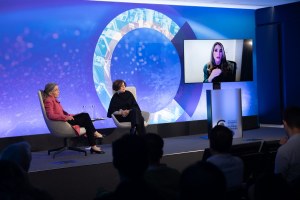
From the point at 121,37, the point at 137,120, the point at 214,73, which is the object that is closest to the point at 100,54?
the point at 121,37

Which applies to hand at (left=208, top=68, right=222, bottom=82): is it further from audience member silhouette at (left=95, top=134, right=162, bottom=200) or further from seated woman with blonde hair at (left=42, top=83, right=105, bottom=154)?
audience member silhouette at (left=95, top=134, right=162, bottom=200)

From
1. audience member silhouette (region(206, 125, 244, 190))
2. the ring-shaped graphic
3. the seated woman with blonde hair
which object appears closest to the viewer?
audience member silhouette (region(206, 125, 244, 190))

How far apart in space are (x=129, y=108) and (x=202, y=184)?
551 centimetres

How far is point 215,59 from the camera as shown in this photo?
8.49 m

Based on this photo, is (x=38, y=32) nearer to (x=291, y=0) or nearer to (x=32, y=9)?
(x=32, y=9)

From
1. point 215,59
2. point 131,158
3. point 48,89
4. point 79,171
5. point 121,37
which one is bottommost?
point 79,171

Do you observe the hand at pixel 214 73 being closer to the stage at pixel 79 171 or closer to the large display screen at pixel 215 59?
the large display screen at pixel 215 59

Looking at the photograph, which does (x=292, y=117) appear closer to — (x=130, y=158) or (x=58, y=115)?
(x=130, y=158)

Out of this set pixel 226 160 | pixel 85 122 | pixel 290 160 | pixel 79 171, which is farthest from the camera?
pixel 85 122

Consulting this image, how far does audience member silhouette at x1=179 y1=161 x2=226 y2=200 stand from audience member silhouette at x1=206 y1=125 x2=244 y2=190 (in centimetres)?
100

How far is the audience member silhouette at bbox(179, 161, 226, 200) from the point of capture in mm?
1853

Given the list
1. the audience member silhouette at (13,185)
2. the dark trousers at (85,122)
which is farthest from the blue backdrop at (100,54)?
the audience member silhouette at (13,185)

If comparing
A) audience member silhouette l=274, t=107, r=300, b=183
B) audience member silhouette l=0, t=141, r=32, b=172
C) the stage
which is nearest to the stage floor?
the stage

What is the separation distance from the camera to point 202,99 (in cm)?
925
